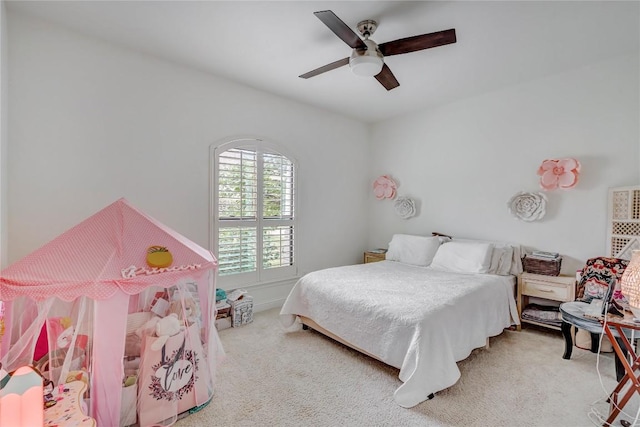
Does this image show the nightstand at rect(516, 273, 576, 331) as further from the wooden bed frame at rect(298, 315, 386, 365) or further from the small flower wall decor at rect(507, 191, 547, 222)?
the wooden bed frame at rect(298, 315, 386, 365)

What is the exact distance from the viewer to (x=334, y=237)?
4648mm

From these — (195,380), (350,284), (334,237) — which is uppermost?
(334,237)

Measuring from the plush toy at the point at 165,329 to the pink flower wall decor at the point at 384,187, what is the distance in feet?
11.9

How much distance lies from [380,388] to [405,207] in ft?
9.52

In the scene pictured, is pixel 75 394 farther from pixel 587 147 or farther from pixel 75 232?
pixel 587 147

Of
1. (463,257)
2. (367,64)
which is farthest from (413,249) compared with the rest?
(367,64)

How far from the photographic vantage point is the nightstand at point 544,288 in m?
2.97

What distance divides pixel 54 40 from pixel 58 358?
2.48 meters

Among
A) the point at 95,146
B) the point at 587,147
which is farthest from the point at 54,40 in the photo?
the point at 587,147

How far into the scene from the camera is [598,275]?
9.06 ft

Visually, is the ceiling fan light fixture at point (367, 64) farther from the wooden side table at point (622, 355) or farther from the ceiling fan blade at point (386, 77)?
the wooden side table at point (622, 355)

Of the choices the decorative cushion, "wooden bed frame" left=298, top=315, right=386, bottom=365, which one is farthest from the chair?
"wooden bed frame" left=298, top=315, right=386, bottom=365

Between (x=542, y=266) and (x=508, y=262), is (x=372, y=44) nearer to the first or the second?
(x=508, y=262)

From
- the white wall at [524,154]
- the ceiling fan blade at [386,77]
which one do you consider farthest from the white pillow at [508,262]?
the ceiling fan blade at [386,77]
